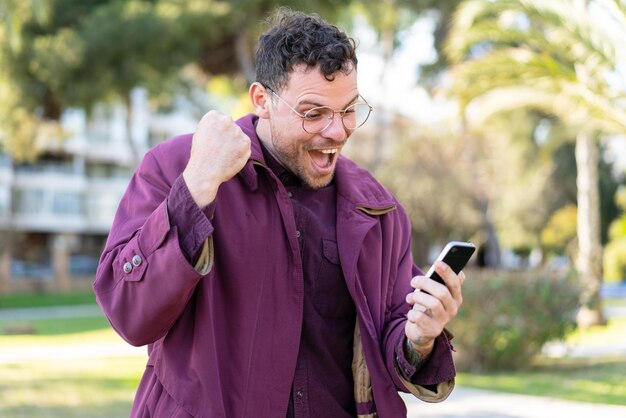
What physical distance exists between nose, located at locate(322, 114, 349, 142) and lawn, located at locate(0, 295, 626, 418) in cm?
609

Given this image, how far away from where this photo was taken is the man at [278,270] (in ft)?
6.96

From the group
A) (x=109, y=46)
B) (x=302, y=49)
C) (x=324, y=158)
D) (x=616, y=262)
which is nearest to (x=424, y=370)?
(x=324, y=158)

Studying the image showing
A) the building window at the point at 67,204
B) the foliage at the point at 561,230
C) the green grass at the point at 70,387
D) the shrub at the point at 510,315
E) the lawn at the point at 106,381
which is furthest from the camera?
the building window at the point at 67,204

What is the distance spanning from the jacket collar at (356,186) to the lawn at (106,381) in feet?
19.2

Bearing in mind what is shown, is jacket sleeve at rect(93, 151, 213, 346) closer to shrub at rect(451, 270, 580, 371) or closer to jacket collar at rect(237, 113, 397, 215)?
jacket collar at rect(237, 113, 397, 215)

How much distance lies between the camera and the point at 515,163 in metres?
36.0

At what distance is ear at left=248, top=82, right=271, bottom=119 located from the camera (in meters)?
2.61

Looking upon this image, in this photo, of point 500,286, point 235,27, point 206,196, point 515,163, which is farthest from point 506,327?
point 515,163

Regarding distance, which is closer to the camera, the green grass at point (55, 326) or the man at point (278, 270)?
the man at point (278, 270)

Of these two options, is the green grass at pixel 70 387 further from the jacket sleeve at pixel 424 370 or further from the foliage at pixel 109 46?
the foliage at pixel 109 46

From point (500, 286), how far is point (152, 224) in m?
8.91

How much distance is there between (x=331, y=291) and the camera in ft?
8.12

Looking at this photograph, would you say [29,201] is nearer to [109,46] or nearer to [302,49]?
[109,46]

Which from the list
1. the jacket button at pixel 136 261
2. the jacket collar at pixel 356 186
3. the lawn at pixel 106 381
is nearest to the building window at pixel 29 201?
the lawn at pixel 106 381
